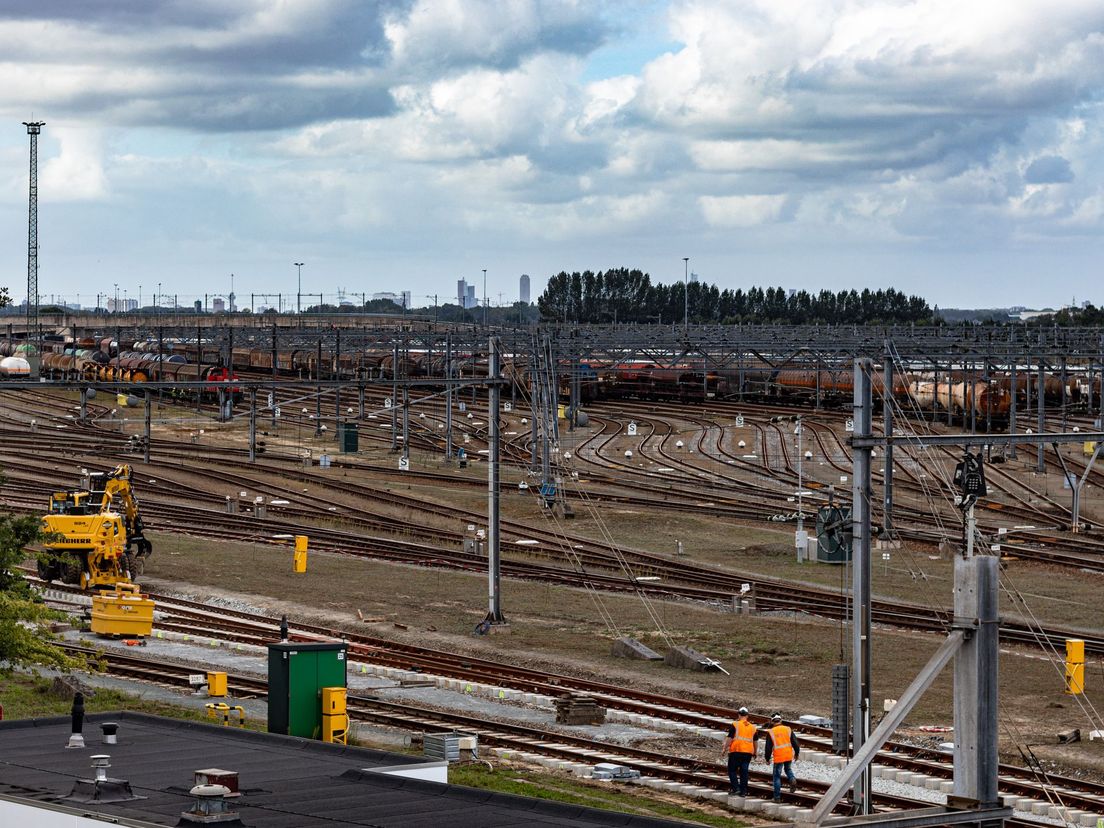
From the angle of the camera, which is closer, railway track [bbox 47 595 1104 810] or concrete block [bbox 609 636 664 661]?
railway track [bbox 47 595 1104 810]

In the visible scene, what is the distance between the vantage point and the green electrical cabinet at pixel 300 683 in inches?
965

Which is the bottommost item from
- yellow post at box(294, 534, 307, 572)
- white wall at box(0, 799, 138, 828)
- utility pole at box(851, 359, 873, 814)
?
yellow post at box(294, 534, 307, 572)

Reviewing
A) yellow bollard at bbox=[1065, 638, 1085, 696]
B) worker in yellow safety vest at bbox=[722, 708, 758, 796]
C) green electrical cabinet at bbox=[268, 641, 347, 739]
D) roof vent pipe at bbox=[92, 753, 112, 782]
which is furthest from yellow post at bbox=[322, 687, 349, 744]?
yellow bollard at bbox=[1065, 638, 1085, 696]

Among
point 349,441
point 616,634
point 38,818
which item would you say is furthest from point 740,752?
point 349,441

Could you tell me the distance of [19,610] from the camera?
25.8 meters

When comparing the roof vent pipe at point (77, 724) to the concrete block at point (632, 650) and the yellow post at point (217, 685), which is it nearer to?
the yellow post at point (217, 685)

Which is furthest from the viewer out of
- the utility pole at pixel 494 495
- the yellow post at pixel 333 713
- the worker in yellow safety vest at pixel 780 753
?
the utility pole at pixel 494 495

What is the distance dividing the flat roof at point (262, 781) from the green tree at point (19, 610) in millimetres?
4139

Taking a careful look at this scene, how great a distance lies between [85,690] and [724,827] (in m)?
13.7

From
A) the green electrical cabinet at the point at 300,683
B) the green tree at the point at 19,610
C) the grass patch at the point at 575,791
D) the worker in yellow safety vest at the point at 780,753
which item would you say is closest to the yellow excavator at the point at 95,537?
the green tree at the point at 19,610

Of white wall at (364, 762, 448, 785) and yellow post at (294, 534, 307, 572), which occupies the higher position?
white wall at (364, 762, 448, 785)

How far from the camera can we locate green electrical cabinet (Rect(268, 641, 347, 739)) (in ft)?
80.4

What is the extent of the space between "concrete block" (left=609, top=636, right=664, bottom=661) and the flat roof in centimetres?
1343

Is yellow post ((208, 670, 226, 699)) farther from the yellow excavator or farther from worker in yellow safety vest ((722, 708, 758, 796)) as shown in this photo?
worker in yellow safety vest ((722, 708, 758, 796))
